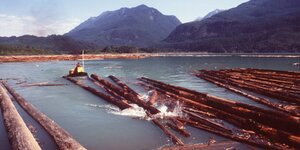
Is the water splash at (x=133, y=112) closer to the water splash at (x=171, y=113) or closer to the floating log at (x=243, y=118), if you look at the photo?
the water splash at (x=171, y=113)

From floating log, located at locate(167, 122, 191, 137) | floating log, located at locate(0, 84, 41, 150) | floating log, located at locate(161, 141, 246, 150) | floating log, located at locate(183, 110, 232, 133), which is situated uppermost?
floating log, located at locate(0, 84, 41, 150)

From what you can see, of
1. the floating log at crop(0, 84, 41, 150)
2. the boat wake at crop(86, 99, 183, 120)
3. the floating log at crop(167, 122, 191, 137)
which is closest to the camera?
the floating log at crop(0, 84, 41, 150)

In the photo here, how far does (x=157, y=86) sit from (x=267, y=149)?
2026 centimetres

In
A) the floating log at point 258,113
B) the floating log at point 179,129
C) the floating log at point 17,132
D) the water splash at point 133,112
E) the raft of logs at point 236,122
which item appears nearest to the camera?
the floating log at point 17,132

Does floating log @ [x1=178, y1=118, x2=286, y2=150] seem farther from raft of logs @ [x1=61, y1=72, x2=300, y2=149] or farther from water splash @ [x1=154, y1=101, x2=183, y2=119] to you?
water splash @ [x1=154, y1=101, x2=183, y2=119]

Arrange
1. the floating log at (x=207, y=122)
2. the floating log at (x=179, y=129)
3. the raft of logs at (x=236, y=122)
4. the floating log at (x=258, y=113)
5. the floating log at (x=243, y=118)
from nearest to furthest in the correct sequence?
1. the floating log at (x=243, y=118)
2. the raft of logs at (x=236, y=122)
3. the floating log at (x=179, y=129)
4. the floating log at (x=258, y=113)
5. the floating log at (x=207, y=122)

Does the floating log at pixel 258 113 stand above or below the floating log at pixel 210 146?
above

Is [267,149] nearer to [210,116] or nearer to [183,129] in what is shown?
[183,129]

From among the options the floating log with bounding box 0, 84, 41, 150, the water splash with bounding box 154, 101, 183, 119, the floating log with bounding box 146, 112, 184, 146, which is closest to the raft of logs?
the floating log with bounding box 146, 112, 184, 146

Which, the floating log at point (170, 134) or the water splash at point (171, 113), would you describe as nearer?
the floating log at point (170, 134)

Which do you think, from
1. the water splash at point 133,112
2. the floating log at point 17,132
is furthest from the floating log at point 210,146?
the water splash at point 133,112

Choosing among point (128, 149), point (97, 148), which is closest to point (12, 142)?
point (97, 148)

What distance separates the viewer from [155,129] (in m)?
15.9

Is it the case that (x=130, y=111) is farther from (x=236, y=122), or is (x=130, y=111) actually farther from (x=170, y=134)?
(x=236, y=122)
